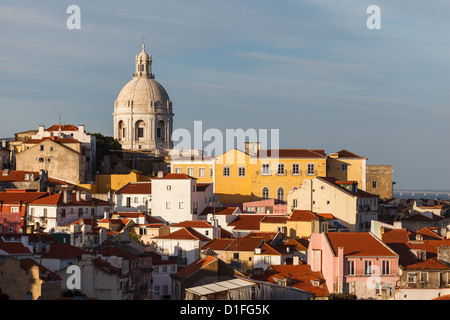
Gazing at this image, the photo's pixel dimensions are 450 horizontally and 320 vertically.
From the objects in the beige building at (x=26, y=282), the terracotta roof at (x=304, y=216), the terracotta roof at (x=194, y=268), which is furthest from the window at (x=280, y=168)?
the beige building at (x=26, y=282)

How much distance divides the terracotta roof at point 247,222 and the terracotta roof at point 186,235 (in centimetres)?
482

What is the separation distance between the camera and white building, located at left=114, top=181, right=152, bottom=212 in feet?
249

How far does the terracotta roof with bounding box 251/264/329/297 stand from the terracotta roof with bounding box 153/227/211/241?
10495 mm

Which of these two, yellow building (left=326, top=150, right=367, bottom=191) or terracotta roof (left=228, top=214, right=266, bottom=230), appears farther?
yellow building (left=326, top=150, right=367, bottom=191)

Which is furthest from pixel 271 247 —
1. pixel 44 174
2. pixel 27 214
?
pixel 44 174

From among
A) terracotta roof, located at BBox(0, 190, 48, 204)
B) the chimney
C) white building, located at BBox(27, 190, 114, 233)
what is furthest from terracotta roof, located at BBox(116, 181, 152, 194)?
the chimney

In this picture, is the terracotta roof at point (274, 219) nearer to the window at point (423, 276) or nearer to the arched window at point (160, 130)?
the window at point (423, 276)

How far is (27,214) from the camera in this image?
70.7 metres

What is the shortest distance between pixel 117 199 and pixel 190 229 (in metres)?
13.8

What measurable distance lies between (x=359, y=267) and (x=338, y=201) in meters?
22.3

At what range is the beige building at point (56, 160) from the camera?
83438 mm

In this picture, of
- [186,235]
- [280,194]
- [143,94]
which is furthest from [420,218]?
[143,94]

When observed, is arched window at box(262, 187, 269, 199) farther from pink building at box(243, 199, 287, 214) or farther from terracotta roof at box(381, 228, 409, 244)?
terracotta roof at box(381, 228, 409, 244)

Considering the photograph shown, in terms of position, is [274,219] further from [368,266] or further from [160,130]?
[160,130]
